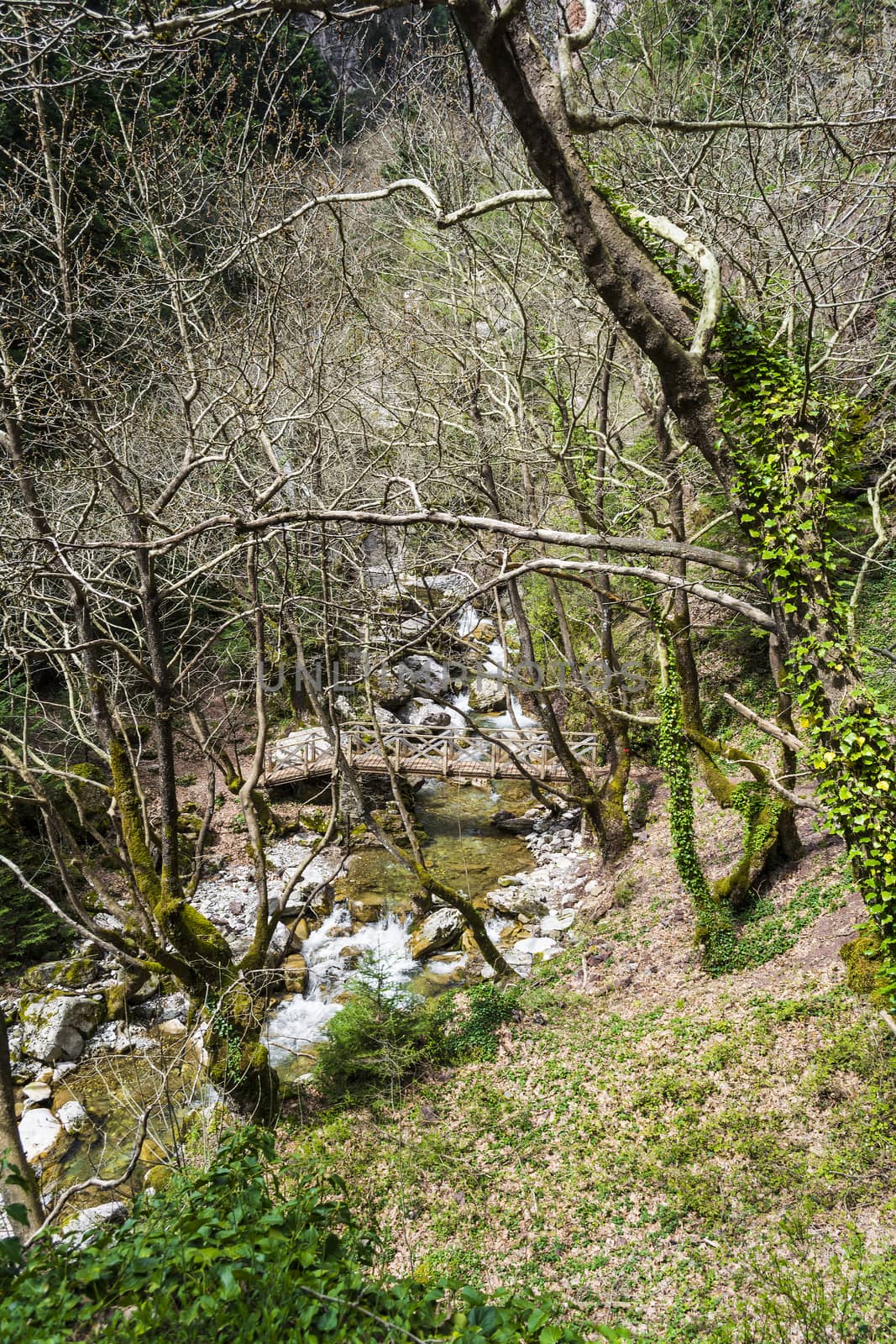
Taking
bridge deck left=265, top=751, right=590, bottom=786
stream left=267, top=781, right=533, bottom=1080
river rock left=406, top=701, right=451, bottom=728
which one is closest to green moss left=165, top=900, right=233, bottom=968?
stream left=267, top=781, right=533, bottom=1080

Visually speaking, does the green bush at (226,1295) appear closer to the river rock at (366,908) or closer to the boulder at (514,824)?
the river rock at (366,908)

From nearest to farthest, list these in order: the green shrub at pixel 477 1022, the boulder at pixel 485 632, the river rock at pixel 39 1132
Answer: the river rock at pixel 39 1132 → the green shrub at pixel 477 1022 → the boulder at pixel 485 632

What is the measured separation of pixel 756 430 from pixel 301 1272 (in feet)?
14.8

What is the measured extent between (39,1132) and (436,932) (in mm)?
4458

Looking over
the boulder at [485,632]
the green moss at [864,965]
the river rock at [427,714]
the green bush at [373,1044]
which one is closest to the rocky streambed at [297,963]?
the green bush at [373,1044]

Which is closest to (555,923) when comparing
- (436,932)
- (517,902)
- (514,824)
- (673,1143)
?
(517,902)

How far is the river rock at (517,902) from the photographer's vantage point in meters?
9.41

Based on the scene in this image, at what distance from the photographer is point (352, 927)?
31.7 ft

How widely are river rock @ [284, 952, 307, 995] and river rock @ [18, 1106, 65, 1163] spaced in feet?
8.10

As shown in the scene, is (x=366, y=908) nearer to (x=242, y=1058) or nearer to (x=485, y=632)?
(x=242, y=1058)

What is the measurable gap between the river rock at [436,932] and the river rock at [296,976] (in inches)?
52.6

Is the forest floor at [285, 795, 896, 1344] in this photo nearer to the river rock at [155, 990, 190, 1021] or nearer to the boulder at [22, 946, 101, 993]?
the river rock at [155, 990, 190, 1021]

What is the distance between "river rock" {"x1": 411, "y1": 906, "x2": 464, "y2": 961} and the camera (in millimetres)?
8984

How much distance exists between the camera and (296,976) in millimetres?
8555
